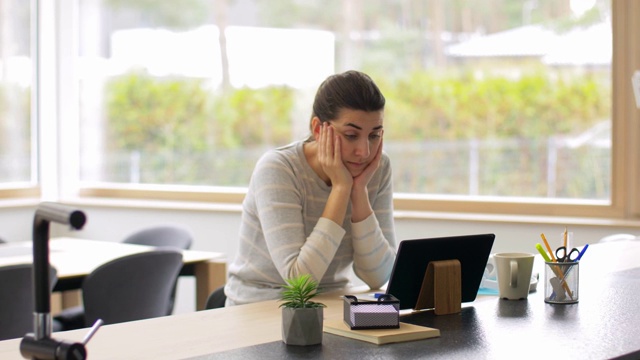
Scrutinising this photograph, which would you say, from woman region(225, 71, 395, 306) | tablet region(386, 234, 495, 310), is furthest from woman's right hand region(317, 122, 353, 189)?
tablet region(386, 234, 495, 310)

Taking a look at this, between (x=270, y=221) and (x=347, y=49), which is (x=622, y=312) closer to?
(x=270, y=221)

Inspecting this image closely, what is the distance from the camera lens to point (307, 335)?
1.77m

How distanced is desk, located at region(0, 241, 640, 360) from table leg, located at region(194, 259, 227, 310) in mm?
1634

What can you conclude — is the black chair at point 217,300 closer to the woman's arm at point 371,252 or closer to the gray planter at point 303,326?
the woman's arm at point 371,252

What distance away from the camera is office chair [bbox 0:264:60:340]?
3.04 metres

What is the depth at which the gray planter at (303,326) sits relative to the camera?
1769mm

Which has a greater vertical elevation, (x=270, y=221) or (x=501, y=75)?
(x=501, y=75)

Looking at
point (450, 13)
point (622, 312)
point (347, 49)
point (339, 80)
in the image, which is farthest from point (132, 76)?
point (622, 312)

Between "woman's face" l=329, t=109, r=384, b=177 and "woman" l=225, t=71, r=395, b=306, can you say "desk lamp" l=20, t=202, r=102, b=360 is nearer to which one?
"woman" l=225, t=71, r=395, b=306

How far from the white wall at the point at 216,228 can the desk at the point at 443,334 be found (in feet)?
7.16

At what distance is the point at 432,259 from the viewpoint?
6.98 ft

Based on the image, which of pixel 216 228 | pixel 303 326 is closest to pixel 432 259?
pixel 303 326

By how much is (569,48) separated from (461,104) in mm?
665

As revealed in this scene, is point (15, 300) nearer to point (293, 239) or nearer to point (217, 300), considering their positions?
point (217, 300)
